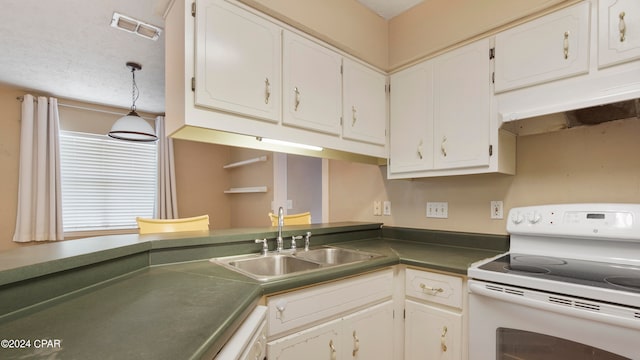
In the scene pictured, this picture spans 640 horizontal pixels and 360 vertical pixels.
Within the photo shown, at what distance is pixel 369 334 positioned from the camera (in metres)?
1.49

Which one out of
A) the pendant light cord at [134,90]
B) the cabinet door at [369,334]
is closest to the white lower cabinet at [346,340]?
the cabinet door at [369,334]

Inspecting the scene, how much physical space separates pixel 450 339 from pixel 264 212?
3.07m

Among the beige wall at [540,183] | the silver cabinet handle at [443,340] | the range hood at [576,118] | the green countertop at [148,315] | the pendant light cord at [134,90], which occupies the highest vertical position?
the pendant light cord at [134,90]

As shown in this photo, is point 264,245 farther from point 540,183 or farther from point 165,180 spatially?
point 165,180

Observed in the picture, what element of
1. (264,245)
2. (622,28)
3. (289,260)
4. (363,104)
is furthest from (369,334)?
(622,28)

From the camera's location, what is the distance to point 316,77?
1739 mm

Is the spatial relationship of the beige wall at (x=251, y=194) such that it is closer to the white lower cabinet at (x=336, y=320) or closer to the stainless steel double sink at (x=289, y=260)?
the stainless steel double sink at (x=289, y=260)

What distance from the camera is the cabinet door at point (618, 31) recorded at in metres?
1.25

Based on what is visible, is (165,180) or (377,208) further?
(165,180)

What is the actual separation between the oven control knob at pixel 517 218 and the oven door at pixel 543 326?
1.78 feet

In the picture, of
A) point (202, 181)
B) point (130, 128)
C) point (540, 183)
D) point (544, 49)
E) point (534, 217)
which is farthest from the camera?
point (202, 181)

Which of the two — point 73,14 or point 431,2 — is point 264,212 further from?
point 431,2

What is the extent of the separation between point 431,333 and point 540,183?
3.38 ft

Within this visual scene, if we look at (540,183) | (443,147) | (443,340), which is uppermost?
(443,147)
